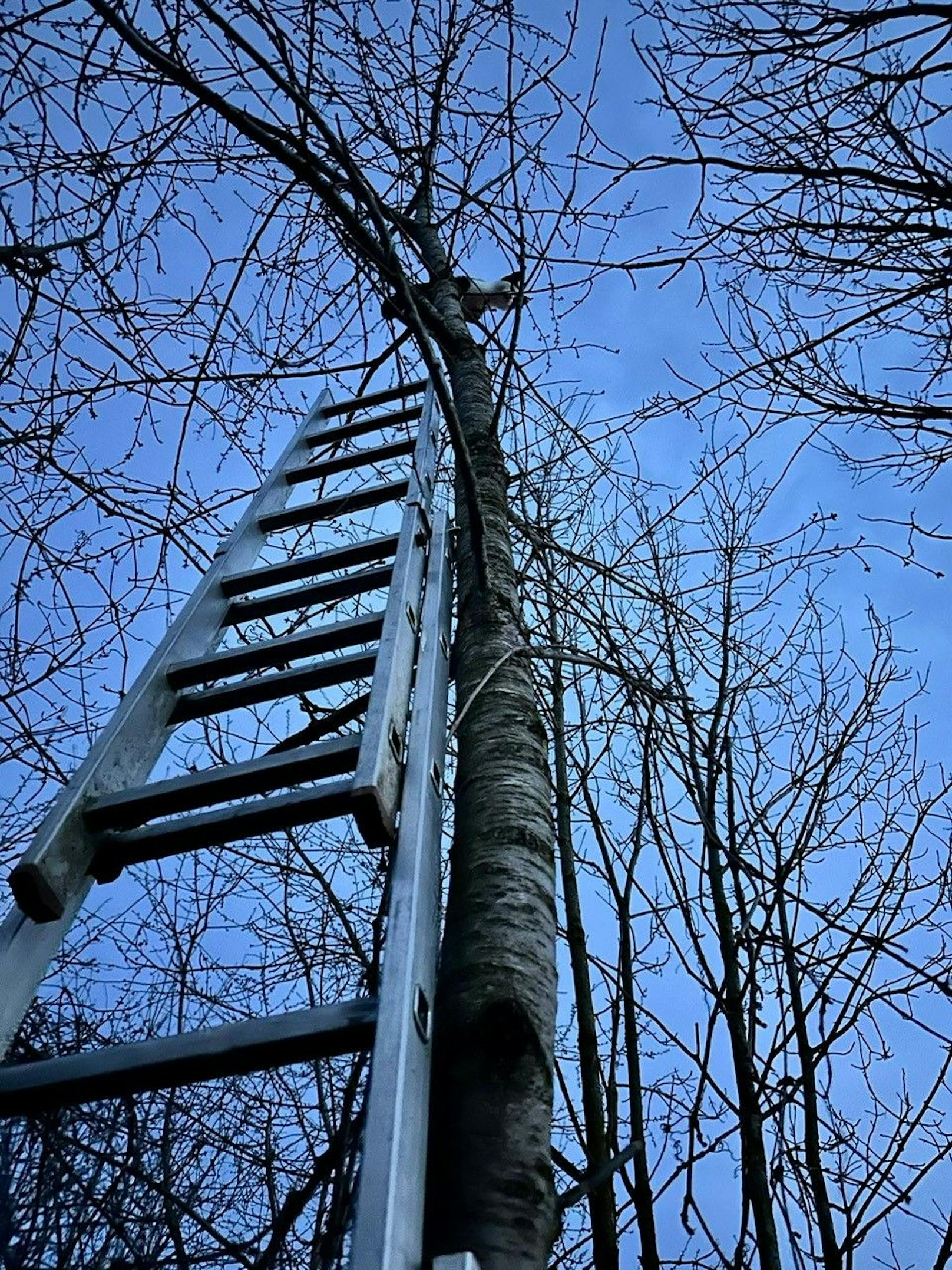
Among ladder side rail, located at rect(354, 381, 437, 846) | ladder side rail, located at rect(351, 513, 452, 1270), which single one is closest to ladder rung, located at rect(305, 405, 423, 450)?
ladder side rail, located at rect(354, 381, 437, 846)

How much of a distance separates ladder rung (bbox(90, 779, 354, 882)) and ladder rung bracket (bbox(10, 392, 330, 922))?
0.27 feet

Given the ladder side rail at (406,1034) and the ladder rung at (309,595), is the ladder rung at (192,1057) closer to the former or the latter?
the ladder side rail at (406,1034)

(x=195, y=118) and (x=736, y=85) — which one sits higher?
(x=195, y=118)

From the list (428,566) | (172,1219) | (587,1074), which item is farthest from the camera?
(428,566)

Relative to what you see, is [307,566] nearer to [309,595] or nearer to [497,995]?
[309,595]

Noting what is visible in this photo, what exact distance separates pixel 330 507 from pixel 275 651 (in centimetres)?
101

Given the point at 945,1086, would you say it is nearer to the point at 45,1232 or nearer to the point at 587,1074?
the point at 587,1074

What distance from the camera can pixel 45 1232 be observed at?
117 centimetres

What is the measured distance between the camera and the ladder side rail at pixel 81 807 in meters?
1.44

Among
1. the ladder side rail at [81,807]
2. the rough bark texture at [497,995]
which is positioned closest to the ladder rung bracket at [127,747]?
the ladder side rail at [81,807]

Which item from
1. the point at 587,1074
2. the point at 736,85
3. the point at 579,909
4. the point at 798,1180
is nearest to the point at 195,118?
the point at 736,85

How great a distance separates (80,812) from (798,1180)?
1962mm

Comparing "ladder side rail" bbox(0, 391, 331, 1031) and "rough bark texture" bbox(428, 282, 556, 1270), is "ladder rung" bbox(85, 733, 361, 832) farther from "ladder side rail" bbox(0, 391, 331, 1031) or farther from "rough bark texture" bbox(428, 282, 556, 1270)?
"rough bark texture" bbox(428, 282, 556, 1270)

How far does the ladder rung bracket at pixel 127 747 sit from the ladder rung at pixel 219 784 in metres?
0.05
